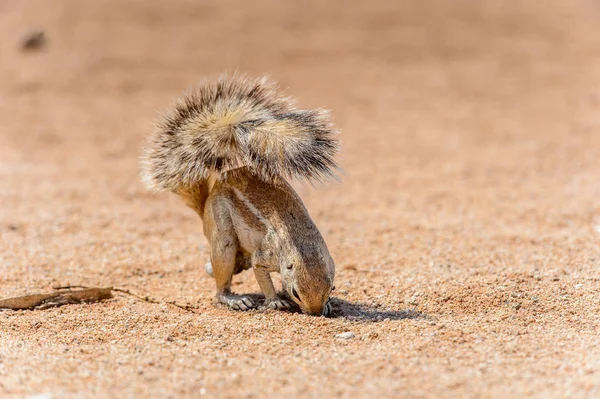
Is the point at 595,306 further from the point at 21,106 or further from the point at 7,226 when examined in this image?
the point at 21,106

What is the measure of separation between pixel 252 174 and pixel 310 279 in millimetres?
1134

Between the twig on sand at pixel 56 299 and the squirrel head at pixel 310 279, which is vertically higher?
the squirrel head at pixel 310 279

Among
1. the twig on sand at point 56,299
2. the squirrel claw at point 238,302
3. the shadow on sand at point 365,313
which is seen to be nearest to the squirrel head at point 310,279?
the shadow on sand at point 365,313

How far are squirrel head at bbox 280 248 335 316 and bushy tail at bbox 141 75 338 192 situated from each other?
649mm

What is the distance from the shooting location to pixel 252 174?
634cm

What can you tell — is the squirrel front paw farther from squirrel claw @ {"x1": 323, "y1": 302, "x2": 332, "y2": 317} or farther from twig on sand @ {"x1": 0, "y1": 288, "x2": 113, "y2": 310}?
twig on sand @ {"x1": 0, "y1": 288, "x2": 113, "y2": 310}

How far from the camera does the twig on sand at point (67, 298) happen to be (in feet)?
21.0

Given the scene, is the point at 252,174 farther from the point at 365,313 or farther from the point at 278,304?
the point at 365,313

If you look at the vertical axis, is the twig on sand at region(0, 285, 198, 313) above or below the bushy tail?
below

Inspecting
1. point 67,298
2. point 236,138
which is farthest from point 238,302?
point 67,298

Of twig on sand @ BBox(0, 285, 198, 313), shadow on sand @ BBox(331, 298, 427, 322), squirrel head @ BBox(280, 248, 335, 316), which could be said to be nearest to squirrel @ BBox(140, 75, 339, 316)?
squirrel head @ BBox(280, 248, 335, 316)

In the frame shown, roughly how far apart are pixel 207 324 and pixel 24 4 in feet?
65.9

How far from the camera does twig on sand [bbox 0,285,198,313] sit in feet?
21.0

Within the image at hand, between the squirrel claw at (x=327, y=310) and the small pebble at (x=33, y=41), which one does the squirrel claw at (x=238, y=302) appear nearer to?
the squirrel claw at (x=327, y=310)
